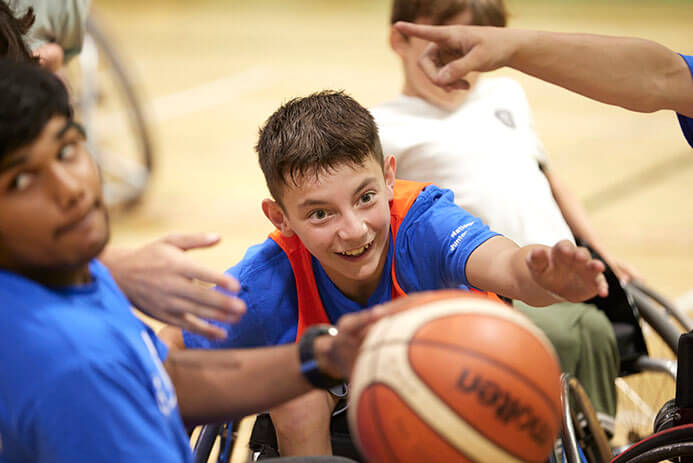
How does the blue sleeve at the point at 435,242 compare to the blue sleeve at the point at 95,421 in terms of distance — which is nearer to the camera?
the blue sleeve at the point at 95,421

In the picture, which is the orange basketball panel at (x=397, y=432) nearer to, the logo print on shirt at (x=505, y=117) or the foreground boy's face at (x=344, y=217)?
the foreground boy's face at (x=344, y=217)

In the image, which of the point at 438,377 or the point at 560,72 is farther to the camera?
the point at 560,72

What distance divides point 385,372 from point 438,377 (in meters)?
0.07

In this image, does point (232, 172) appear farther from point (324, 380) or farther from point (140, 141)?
A: point (324, 380)

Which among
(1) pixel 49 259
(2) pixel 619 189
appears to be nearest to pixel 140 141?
(2) pixel 619 189

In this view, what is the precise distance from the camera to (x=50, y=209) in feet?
3.55

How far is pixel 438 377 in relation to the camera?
1.13 meters

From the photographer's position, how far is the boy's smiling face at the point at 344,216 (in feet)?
5.46

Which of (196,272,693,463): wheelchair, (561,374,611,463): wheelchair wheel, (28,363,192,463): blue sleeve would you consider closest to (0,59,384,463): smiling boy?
(28,363,192,463): blue sleeve

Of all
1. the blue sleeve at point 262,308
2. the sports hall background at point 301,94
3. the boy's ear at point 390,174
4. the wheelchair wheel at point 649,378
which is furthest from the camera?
the sports hall background at point 301,94

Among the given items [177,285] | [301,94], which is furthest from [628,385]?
[301,94]

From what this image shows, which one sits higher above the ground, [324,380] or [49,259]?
[49,259]

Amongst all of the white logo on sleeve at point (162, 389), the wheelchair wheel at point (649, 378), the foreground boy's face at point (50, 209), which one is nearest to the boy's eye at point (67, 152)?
the foreground boy's face at point (50, 209)

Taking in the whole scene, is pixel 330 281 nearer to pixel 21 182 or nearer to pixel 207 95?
pixel 21 182
